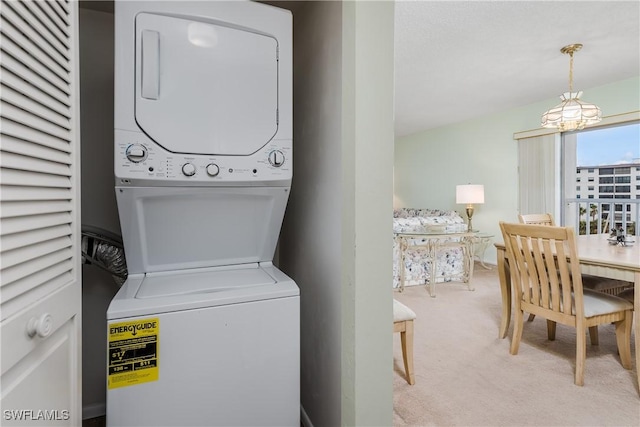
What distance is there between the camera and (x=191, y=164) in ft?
3.78

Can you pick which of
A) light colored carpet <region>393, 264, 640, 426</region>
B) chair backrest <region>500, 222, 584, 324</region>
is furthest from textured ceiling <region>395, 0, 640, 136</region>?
light colored carpet <region>393, 264, 640, 426</region>

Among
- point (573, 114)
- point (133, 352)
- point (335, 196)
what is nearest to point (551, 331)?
point (573, 114)

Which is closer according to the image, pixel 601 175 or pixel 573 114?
pixel 573 114

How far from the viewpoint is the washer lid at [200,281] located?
1.14 meters

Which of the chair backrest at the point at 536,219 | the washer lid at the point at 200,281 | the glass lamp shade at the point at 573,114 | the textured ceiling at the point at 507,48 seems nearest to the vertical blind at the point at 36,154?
the washer lid at the point at 200,281

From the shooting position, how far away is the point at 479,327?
2766mm

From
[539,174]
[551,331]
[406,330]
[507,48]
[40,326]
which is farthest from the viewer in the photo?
[539,174]

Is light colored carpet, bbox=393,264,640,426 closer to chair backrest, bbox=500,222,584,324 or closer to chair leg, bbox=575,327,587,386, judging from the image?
chair leg, bbox=575,327,587,386

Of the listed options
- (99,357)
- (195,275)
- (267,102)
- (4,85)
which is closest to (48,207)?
(4,85)

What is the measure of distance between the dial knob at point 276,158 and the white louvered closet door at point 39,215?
1.92ft

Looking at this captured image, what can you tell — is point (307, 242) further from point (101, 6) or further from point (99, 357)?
point (101, 6)

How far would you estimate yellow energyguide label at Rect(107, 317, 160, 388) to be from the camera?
3.22 ft

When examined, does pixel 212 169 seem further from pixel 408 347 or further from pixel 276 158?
pixel 408 347

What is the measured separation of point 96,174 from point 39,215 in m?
0.85
